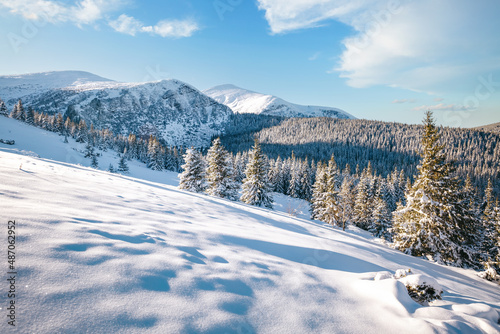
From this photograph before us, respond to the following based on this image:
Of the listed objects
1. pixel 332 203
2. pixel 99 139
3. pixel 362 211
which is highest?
pixel 99 139

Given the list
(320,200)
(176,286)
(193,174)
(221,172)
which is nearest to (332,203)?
(320,200)

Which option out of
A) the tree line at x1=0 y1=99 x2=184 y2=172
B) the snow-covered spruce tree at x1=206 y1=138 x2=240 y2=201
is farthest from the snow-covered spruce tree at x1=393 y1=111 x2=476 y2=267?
the tree line at x1=0 y1=99 x2=184 y2=172

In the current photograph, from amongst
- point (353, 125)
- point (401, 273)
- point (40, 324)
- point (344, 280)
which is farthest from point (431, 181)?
point (353, 125)

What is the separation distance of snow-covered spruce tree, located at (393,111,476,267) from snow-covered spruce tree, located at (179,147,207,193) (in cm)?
1696

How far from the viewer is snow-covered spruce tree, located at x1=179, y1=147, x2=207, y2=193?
2073 cm

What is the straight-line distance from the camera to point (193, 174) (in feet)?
69.2

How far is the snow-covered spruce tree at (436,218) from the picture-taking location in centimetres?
1117

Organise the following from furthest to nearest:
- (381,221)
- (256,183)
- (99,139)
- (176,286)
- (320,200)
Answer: (99,139) < (381,221) < (320,200) < (256,183) < (176,286)

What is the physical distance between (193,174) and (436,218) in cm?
1943

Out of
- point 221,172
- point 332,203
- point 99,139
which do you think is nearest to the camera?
point 221,172

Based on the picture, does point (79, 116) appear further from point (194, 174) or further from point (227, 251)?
point (227, 251)

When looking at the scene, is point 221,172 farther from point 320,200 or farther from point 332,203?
point 320,200

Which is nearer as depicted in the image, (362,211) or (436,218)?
(436,218)

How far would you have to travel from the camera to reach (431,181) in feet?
38.1
